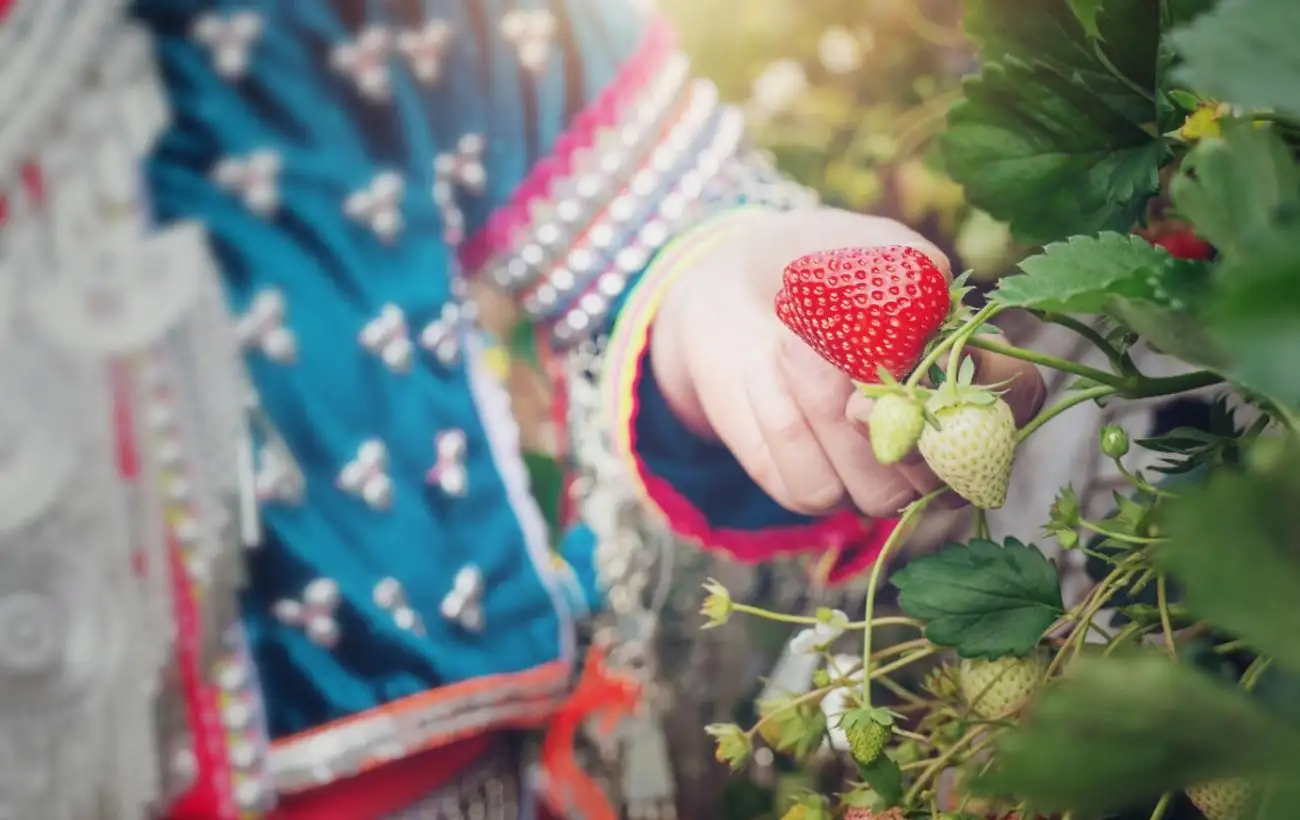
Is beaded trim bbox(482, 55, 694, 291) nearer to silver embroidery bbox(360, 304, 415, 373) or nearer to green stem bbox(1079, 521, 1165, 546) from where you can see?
silver embroidery bbox(360, 304, 415, 373)

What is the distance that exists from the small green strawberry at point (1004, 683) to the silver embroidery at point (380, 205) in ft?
1.68

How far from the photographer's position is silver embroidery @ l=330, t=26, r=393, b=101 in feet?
2.37

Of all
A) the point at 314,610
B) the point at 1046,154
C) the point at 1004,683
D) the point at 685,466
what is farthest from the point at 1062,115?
the point at 314,610

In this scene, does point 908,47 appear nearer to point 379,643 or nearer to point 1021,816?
point 1021,816

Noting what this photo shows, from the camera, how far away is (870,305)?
408 mm

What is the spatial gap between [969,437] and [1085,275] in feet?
0.27

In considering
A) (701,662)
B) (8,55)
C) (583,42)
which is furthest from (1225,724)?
(8,55)

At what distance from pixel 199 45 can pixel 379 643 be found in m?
0.44

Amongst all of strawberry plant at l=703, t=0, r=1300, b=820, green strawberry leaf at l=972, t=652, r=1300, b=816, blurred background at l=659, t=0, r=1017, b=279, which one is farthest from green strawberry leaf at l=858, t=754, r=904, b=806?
blurred background at l=659, t=0, r=1017, b=279

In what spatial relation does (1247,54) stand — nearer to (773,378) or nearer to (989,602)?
(989,602)

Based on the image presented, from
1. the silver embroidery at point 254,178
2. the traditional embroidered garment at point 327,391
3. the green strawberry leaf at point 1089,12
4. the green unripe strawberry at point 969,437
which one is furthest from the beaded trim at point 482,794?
the green strawberry leaf at point 1089,12

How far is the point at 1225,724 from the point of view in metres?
0.20

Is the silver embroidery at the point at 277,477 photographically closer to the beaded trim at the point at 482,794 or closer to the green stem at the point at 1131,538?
the beaded trim at the point at 482,794

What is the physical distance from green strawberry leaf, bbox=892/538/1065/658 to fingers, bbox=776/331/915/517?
0.08 m
